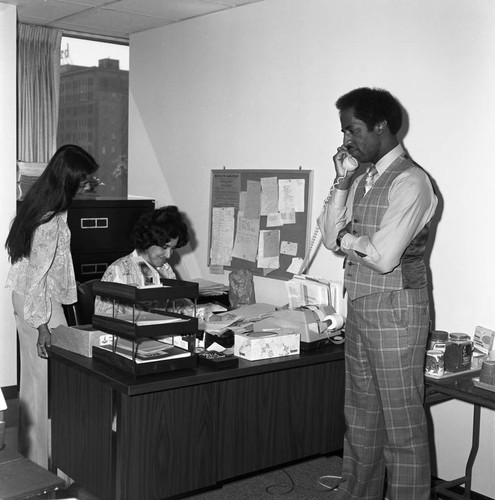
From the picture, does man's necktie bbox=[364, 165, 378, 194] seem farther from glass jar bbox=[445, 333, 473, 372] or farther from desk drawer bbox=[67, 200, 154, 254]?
desk drawer bbox=[67, 200, 154, 254]

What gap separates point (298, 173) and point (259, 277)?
71 cm

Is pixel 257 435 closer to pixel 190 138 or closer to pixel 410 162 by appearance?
pixel 410 162

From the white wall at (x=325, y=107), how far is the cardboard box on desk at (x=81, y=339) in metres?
1.46

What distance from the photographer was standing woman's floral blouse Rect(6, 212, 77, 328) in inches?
139

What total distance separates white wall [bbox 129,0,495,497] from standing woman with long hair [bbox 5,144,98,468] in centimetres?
133

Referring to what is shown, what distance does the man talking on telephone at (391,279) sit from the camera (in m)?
2.95

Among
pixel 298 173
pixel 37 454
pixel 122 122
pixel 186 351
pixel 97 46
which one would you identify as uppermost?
pixel 97 46

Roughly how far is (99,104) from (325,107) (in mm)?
2266

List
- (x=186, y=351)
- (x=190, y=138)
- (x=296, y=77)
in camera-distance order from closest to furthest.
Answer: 1. (x=186, y=351)
2. (x=296, y=77)
3. (x=190, y=138)

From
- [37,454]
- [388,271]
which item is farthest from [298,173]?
[37,454]

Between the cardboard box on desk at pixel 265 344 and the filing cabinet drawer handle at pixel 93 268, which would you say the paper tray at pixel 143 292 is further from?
the filing cabinet drawer handle at pixel 93 268

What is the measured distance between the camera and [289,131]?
14.5 ft

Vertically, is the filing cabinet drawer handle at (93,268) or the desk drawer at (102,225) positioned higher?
the desk drawer at (102,225)

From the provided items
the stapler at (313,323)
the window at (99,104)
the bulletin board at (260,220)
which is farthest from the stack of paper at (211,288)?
the window at (99,104)
